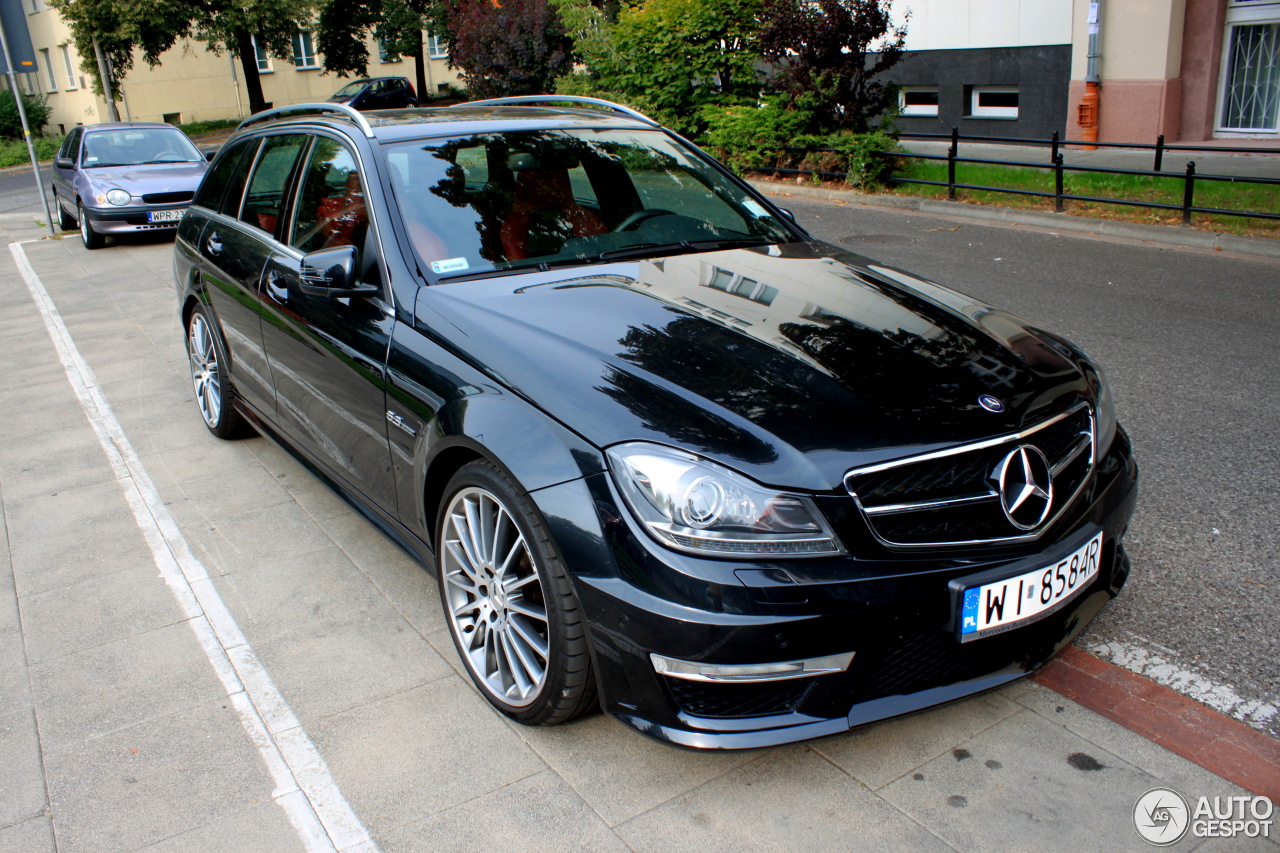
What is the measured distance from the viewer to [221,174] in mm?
5492

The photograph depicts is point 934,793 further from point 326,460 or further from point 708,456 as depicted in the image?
point 326,460

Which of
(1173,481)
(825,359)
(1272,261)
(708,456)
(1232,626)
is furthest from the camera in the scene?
(1272,261)

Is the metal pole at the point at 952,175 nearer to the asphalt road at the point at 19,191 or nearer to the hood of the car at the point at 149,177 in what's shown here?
the hood of the car at the point at 149,177

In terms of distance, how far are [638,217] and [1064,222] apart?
8.36 m

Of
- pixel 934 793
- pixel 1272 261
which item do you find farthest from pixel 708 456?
pixel 1272 261

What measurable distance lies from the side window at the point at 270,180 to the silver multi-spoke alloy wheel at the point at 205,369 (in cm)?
86

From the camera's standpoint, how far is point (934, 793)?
2.63 meters

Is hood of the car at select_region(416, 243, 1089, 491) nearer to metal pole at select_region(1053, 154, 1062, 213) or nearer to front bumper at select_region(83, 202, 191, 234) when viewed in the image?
metal pole at select_region(1053, 154, 1062, 213)

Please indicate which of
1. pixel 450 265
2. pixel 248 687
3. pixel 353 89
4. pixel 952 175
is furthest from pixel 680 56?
pixel 353 89

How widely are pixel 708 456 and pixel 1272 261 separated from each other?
8.49m

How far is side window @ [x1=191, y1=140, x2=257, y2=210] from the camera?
207 inches

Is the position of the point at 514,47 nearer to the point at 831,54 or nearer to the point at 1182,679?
the point at 831,54

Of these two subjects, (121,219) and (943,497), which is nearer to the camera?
(943,497)

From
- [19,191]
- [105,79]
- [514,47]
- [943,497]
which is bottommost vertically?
[19,191]
